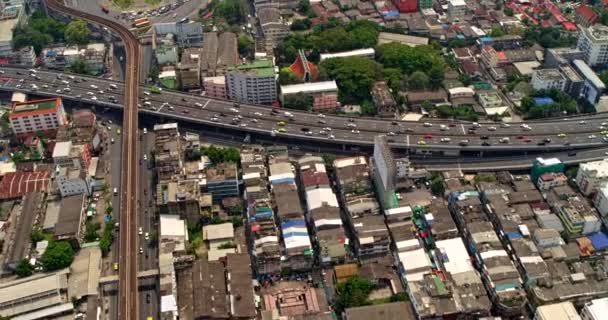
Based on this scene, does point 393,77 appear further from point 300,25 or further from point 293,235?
point 293,235

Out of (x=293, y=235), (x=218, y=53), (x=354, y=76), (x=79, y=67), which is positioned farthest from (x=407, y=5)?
(x=293, y=235)

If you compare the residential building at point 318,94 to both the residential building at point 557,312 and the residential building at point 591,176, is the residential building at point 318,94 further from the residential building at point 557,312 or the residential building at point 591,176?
the residential building at point 557,312

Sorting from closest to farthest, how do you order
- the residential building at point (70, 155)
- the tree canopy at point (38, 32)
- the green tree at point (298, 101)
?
the residential building at point (70, 155) < the green tree at point (298, 101) < the tree canopy at point (38, 32)

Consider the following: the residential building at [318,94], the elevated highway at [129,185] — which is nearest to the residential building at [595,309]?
the elevated highway at [129,185]

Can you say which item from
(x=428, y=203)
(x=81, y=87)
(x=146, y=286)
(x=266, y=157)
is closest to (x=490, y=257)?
(x=428, y=203)

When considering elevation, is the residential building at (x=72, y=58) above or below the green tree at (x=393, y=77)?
above
